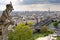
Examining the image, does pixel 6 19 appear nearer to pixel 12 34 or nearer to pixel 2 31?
pixel 2 31

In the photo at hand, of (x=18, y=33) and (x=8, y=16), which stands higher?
(x=8, y=16)

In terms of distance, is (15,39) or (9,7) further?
(15,39)

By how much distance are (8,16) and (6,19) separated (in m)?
0.11

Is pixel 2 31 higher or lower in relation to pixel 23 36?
higher

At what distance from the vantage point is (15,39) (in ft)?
60.1

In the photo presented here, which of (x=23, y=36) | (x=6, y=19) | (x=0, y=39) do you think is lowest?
(x=23, y=36)

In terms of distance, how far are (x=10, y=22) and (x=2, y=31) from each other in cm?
38

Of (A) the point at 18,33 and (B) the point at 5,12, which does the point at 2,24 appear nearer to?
(B) the point at 5,12

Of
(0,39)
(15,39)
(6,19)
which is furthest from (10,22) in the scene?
(15,39)

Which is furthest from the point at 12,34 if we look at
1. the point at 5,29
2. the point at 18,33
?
the point at 5,29

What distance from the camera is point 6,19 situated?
7.20 meters

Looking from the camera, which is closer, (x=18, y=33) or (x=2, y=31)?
(x=2, y=31)

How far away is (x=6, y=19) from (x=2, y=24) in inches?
9.2

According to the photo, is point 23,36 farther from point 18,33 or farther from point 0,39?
point 0,39
